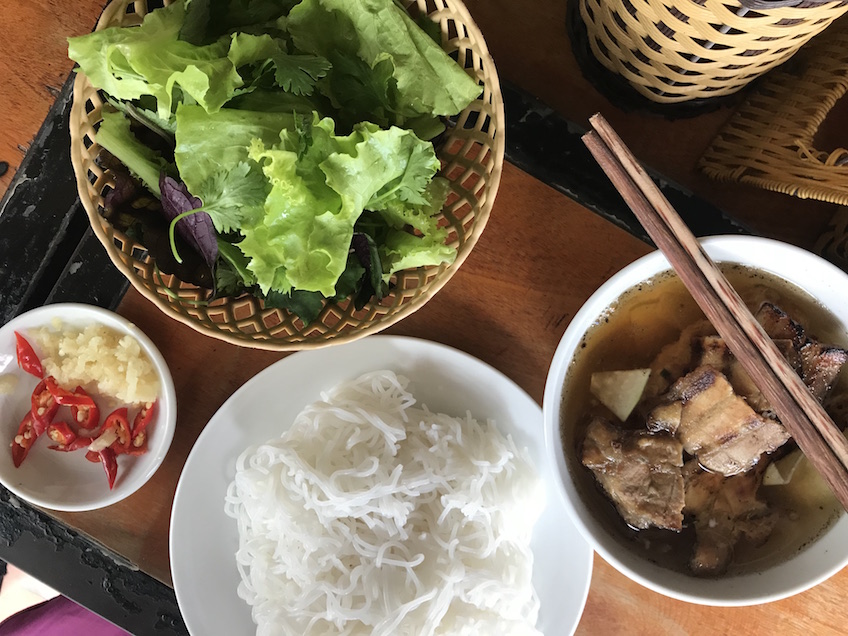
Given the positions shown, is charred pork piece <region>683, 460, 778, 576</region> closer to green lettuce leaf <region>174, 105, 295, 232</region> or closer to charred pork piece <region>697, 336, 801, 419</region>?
charred pork piece <region>697, 336, 801, 419</region>

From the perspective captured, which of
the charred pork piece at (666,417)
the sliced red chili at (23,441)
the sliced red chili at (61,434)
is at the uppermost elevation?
the charred pork piece at (666,417)

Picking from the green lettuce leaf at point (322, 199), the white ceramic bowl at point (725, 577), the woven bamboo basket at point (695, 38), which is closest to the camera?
the woven bamboo basket at point (695, 38)

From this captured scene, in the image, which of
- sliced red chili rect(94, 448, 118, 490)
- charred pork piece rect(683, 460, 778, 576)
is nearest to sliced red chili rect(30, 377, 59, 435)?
sliced red chili rect(94, 448, 118, 490)

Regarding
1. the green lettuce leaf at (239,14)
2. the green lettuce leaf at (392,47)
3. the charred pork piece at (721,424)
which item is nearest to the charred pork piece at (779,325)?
the charred pork piece at (721,424)

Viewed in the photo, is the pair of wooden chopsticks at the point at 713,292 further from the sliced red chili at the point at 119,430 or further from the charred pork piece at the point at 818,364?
the sliced red chili at the point at 119,430

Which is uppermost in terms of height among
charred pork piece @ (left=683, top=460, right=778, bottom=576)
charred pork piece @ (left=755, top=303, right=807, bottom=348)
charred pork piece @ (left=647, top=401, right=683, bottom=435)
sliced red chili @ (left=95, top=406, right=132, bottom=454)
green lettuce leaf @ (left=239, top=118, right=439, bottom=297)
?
green lettuce leaf @ (left=239, top=118, right=439, bottom=297)

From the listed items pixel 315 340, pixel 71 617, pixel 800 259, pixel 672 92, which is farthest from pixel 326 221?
pixel 71 617
